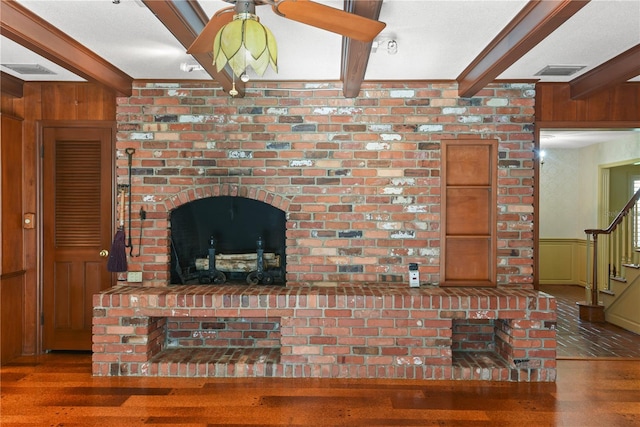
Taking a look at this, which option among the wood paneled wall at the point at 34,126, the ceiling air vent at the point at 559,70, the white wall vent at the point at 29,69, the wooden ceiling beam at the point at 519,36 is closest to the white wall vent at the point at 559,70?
the ceiling air vent at the point at 559,70

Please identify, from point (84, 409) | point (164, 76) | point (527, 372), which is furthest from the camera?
point (164, 76)

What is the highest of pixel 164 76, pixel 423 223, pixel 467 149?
pixel 164 76

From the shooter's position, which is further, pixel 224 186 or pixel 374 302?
pixel 224 186

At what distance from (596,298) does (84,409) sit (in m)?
5.42

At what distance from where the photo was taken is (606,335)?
468cm

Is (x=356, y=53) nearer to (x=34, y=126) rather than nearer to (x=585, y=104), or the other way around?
→ (x=585, y=104)

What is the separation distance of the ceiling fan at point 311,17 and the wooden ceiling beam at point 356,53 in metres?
0.36

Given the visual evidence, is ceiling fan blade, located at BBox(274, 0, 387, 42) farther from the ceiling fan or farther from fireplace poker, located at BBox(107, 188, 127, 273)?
fireplace poker, located at BBox(107, 188, 127, 273)

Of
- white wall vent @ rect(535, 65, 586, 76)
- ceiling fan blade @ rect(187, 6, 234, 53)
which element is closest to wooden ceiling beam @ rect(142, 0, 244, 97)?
ceiling fan blade @ rect(187, 6, 234, 53)

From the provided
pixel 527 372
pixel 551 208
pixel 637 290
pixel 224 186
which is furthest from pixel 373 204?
pixel 551 208

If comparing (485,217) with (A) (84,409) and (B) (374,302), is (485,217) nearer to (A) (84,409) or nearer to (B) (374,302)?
(B) (374,302)

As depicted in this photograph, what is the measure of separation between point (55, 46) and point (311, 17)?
208cm

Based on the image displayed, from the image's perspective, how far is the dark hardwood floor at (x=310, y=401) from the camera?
2762 mm

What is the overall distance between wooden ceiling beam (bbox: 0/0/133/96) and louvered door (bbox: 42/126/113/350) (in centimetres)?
76
